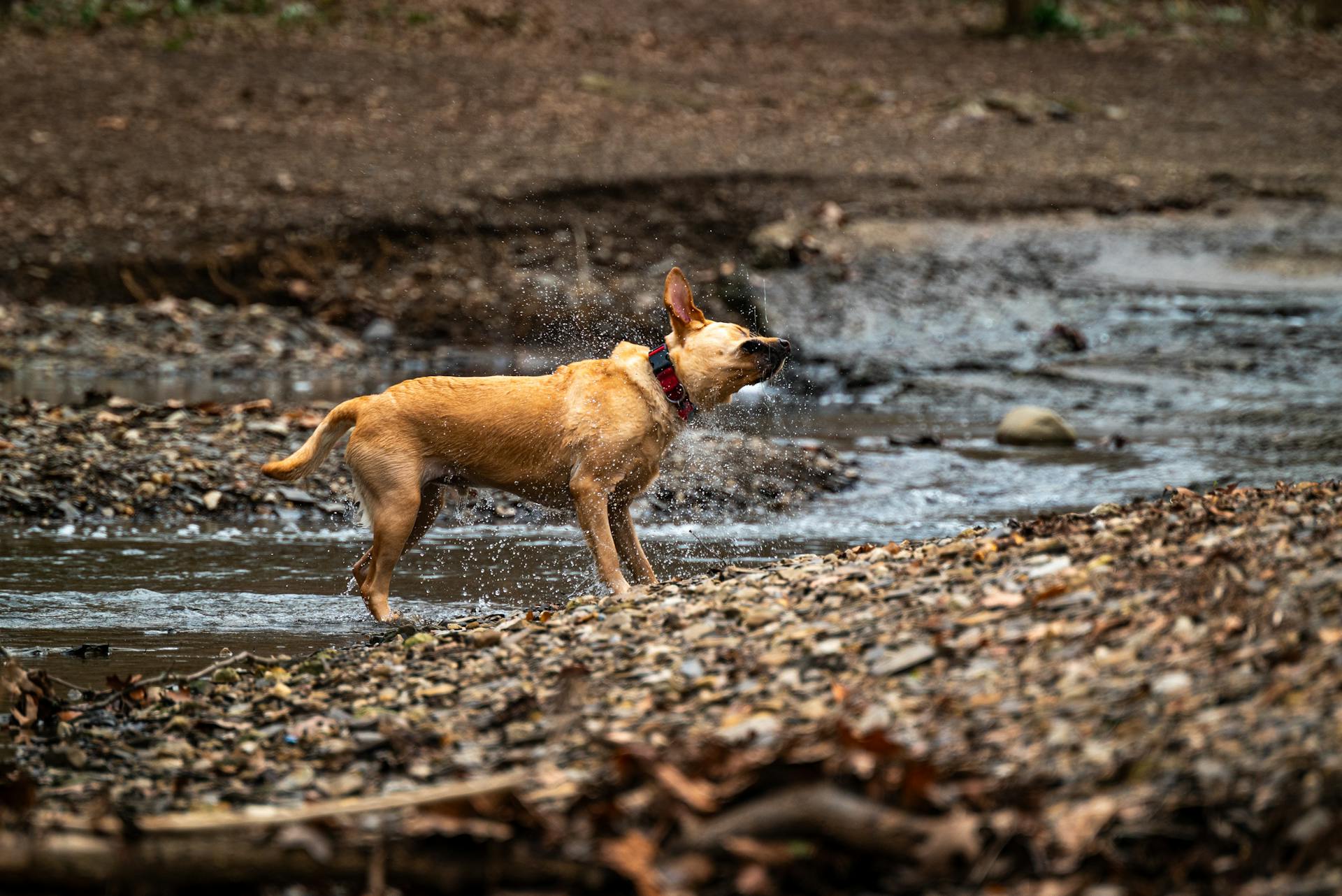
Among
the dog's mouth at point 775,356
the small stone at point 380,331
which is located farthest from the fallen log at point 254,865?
the small stone at point 380,331

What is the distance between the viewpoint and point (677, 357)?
22.2ft

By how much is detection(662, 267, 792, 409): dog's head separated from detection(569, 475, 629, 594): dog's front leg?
661 millimetres

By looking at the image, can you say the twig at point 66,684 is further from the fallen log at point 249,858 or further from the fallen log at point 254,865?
the fallen log at point 254,865

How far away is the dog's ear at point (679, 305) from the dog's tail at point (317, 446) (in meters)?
1.53

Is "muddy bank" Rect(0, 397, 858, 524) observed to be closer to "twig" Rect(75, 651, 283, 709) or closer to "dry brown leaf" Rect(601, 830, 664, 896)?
"twig" Rect(75, 651, 283, 709)

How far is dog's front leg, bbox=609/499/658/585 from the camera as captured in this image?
6.90m

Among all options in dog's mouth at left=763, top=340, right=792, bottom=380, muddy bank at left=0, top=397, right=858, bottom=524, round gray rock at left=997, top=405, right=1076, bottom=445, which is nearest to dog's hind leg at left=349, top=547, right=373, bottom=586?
muddy bank at left=0, top=397, right=858, bottom=524

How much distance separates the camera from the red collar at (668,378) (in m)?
6.73

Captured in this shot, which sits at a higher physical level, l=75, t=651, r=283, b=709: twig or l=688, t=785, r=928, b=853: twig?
l=688, t=785, r=928, b=853: twig

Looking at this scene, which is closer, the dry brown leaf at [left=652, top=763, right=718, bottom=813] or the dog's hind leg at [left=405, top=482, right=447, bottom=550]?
the dry brown leaf at [left=652, top=763, right=718, bottom=813]

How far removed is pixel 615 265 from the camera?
16.2 m

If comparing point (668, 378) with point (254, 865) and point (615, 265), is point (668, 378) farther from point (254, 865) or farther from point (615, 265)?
point (615, 265)

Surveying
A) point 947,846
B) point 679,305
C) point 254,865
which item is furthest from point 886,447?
point 254,865

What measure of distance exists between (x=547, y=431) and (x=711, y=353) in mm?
873
